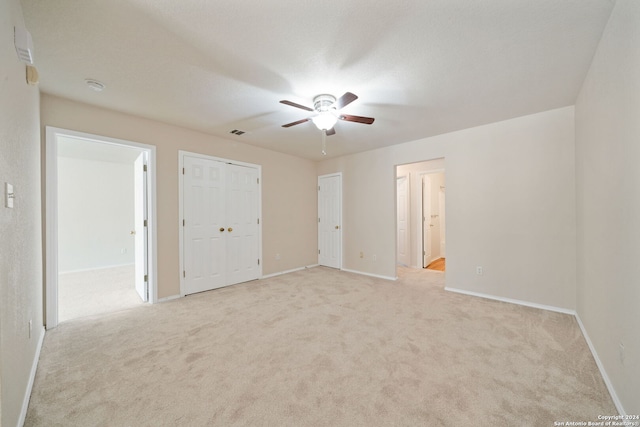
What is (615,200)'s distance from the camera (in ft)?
5.37

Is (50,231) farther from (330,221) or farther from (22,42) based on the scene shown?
(330,221)

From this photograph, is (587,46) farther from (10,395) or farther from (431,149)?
(10,395)

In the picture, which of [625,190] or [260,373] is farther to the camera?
[260,373]

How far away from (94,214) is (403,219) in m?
7.25

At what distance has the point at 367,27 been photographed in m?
1.69

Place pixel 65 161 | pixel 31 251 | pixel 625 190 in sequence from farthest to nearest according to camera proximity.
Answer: pixel 65 161 → pixel 31 251 → pixel 625 190

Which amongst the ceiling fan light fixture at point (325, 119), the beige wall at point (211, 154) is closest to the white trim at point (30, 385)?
the beige wall at point (211, 154)

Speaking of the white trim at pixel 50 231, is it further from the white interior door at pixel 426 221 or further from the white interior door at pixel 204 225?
the white interior door at pixel 426 221

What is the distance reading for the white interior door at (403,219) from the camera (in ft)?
18.7

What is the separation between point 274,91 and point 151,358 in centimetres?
271

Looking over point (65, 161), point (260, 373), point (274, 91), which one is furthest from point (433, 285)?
point (65, 161)

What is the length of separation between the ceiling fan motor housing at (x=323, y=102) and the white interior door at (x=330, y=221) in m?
2.76

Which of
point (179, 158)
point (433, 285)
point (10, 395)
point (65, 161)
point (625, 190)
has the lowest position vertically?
point (433, 285)

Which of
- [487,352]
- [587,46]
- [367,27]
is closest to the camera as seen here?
[367,27]
